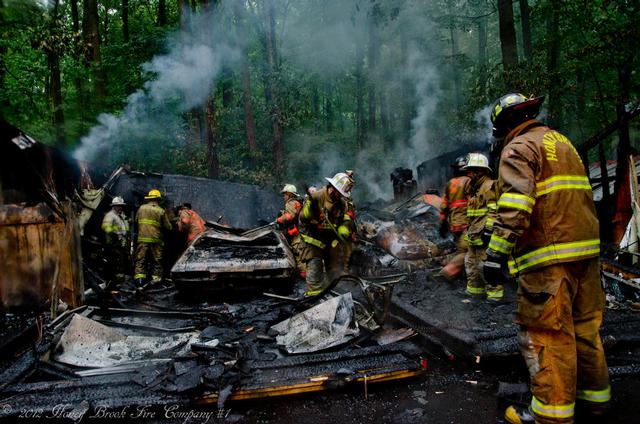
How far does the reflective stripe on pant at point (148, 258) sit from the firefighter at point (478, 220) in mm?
5700

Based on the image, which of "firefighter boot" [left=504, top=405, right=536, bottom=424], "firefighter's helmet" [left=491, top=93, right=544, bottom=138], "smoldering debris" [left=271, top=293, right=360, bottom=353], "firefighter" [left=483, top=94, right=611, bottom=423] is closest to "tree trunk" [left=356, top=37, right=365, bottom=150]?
"smoldering debris" [left=271, top=293, right=360, bottom=353]

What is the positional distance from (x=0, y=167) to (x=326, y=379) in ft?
23.7

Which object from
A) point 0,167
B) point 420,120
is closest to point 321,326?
point 0,167

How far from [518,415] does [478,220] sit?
3.21m

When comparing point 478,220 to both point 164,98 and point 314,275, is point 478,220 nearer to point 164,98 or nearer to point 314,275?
→ point 314,275

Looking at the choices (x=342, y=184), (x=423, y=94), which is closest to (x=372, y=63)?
(x=423, y=94)

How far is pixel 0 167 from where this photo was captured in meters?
7.11

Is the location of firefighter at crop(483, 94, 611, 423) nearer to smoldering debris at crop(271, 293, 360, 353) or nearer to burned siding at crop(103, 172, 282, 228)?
smoldering debris at crop(271, 293, 360, 353)

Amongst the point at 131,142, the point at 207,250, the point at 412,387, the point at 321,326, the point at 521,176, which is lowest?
the point at 412,387

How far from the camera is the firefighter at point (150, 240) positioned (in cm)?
774

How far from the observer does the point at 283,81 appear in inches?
698

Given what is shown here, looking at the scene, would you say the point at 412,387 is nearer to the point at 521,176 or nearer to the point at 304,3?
the point at 521,176

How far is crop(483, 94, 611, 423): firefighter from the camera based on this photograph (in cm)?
237

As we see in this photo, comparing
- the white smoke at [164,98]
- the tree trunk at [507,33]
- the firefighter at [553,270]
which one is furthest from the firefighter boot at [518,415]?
the white smoke at [164,98]
